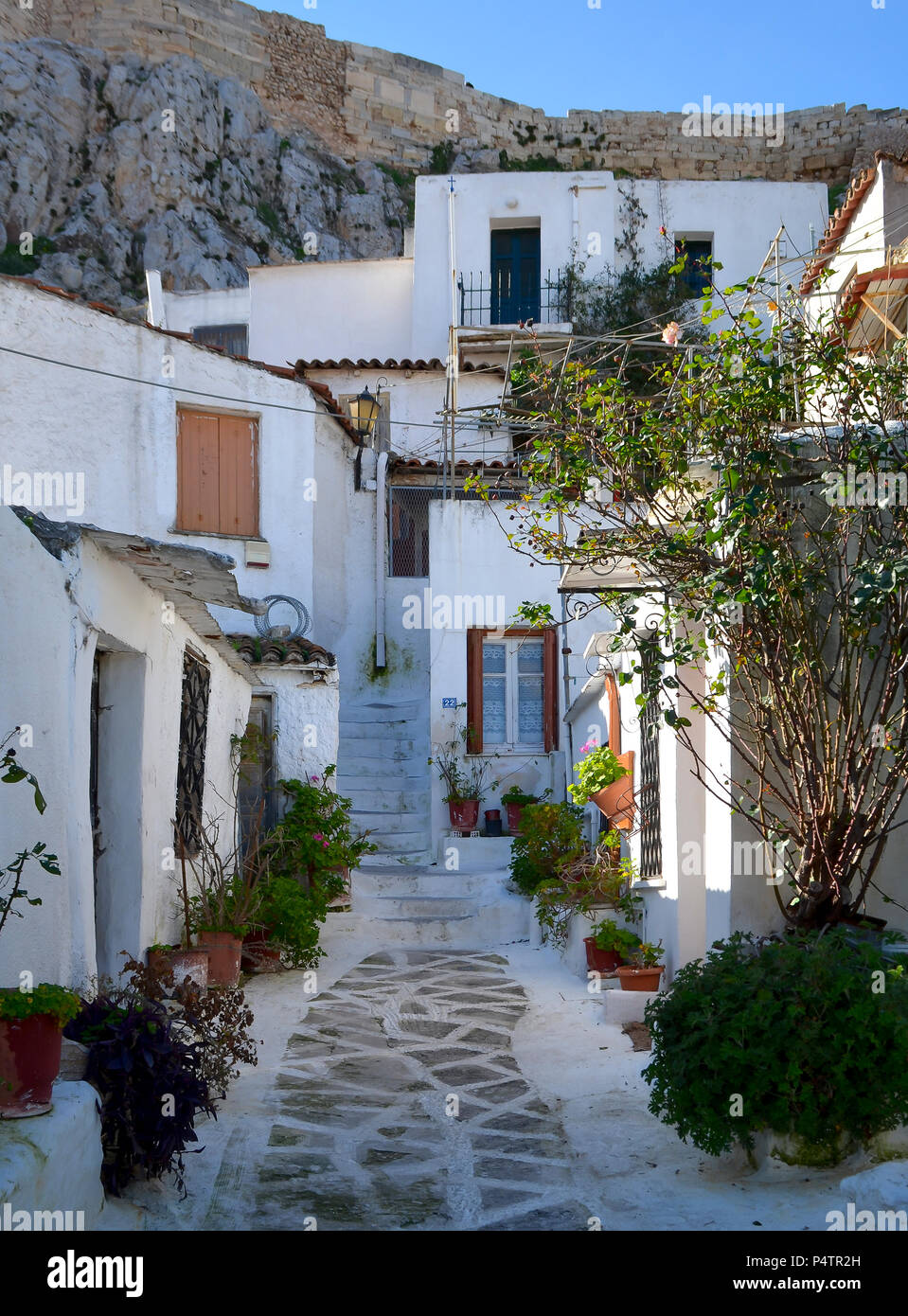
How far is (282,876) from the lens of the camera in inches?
432

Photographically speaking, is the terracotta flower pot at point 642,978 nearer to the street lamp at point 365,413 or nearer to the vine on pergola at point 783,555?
the vine on pergola at point 783,555

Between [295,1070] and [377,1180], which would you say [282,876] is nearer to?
[295,1070]

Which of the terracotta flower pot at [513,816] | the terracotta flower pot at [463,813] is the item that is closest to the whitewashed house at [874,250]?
the terracotta flower pot at [513,816]

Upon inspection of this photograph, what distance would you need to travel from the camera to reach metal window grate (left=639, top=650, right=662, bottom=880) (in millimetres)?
8852

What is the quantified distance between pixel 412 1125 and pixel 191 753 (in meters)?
4.08

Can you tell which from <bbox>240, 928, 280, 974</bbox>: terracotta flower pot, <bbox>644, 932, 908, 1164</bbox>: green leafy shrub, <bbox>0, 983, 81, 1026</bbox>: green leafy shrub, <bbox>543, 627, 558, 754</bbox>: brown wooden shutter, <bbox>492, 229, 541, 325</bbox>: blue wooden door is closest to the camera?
<bbox>0, 983, 81, 1026</bbox>: green leafy shrub

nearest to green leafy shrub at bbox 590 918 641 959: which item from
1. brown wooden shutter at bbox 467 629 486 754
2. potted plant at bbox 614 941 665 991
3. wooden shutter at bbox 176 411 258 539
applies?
potted plant at bbox 614 941 665 991

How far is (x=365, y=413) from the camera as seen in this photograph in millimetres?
17266

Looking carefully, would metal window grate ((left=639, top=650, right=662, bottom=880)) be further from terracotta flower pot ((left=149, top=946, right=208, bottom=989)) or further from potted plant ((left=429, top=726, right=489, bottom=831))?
potted plant ((left=429, top=726, right=489, bottom=831))

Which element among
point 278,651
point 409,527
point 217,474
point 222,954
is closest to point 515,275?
point 409,527

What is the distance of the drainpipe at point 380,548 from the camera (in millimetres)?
18109

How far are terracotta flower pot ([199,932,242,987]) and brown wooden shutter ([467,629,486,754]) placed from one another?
6.58m

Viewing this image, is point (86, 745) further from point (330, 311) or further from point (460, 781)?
point (330, 311)

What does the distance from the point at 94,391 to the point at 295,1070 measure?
9560mm
